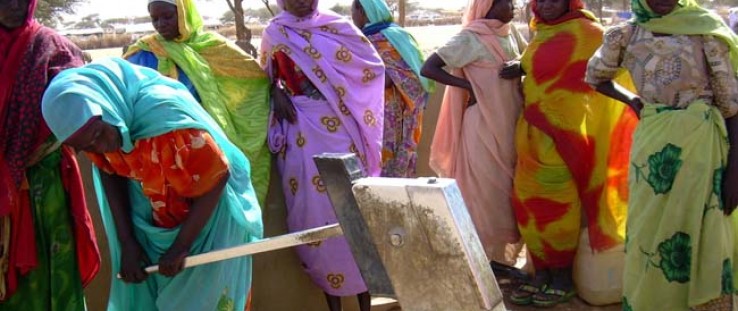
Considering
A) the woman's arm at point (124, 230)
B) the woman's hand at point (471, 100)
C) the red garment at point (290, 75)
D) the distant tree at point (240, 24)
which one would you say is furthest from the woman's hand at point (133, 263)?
the distant tree at point (240, 24)

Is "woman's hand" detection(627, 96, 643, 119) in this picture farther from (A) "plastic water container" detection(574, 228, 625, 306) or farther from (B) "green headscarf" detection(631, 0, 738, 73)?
(A) "plastic water container" detection(574, 228, 625, 306)

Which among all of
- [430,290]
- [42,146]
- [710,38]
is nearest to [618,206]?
[710,38]

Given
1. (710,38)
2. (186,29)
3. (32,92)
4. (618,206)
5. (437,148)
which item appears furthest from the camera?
(437,148)

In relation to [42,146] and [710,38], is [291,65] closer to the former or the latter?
[42,146]

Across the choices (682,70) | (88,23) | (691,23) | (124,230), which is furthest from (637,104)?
(88,23)

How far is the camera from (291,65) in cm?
437

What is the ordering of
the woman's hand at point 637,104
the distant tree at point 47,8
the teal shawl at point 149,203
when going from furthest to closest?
1. the distant tree at point 47,8
2. the woman's hand at point 637,104
3. the teal shawl at point 149,203

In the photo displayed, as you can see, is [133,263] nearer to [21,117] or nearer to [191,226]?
[191,226]

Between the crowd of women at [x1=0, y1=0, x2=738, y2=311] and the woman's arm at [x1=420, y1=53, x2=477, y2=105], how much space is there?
13 mm

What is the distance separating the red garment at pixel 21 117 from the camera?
10.1 feet

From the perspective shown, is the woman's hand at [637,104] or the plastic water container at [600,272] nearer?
the woman's hand at [637,104]

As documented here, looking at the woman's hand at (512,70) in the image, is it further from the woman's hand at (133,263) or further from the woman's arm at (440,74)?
the woman's hand at (133,263)

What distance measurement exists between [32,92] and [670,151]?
101 inches

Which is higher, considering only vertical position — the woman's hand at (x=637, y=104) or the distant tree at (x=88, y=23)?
the woman's hand at (x=637, y=104)
